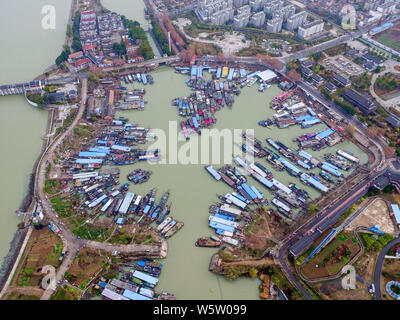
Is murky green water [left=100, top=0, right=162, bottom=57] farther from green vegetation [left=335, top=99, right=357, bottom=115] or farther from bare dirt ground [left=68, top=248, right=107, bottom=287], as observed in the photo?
bare dirt ground [left=68, top=248, right=107, bottom=287]

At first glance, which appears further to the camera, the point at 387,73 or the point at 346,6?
the point at 346,6

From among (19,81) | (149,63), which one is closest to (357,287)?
(149,63)

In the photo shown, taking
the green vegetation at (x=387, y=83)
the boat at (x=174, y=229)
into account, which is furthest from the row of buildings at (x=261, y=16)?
the boat at (x=174, y=229)

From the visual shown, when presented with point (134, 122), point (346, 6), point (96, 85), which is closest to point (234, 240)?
point (134, 122)

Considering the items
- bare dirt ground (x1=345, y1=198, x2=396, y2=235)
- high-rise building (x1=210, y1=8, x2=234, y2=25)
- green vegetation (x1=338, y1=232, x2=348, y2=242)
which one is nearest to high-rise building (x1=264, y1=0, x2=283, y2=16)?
high-rise building (x1=210, y1=8, x2=234, y2=25)

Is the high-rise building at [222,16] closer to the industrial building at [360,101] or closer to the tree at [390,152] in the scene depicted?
the industrial building at [360,101]

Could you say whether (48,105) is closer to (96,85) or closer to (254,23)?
(96,85)

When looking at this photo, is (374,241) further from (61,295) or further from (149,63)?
(149,63)
